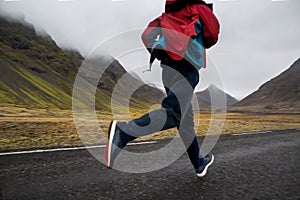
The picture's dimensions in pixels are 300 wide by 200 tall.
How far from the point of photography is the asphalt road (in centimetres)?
225

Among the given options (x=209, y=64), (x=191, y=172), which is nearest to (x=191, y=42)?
(x=209, y=64)

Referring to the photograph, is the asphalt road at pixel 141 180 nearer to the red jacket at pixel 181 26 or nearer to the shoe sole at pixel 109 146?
the shoe sole at pixel 109 146

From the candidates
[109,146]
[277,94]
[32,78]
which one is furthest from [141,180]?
[277,94]

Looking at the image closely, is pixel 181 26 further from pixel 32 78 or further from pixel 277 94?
pixel 277 94

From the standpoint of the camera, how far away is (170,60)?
2.48 meters

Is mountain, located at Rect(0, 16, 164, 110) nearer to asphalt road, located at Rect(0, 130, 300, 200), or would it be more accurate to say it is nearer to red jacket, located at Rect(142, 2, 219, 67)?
asphalt road, located at Rect(0, 130, 300, 200)

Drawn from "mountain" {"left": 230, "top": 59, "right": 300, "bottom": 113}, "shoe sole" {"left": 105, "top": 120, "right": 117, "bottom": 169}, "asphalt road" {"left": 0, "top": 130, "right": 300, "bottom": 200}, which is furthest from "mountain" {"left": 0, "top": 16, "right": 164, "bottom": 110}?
"shoe sole" {"left": 105, "top": 120, "right": 117, "bottom": 169}

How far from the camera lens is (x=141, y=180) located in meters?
2.68

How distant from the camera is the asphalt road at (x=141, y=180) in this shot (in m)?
2.25

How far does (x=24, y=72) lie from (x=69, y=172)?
526ft

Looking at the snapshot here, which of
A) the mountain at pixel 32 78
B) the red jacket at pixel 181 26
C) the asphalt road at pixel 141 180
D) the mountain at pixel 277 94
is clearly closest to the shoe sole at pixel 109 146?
the asphalt road at pixel 141 180

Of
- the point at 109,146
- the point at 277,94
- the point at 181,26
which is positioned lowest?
the point at 277,94

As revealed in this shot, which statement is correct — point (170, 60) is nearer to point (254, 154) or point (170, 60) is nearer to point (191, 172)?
point (191, 172)

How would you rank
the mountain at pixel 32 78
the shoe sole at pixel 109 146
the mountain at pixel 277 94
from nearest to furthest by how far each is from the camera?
1. the shoe sole at pixel 109 146
2. the mountain at pixel 32 78
3. the mountain at pixel 277 94
